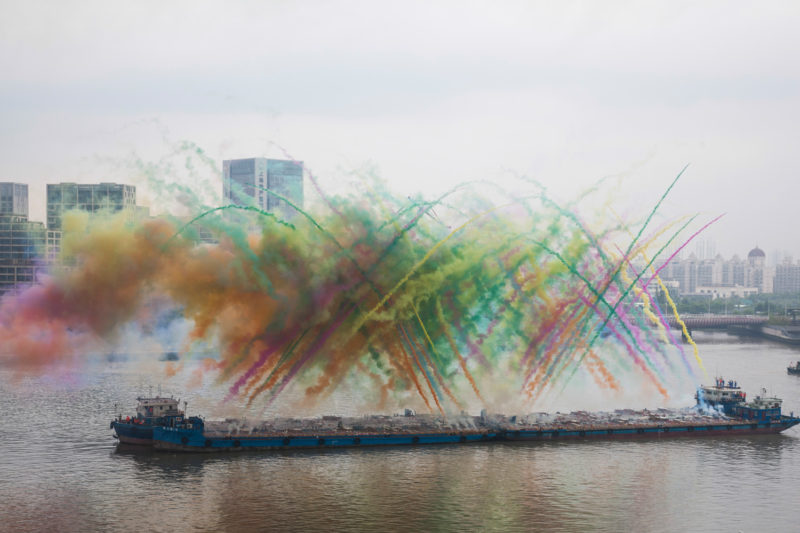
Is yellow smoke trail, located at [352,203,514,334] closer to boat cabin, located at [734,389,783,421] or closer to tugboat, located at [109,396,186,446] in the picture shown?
tugboat, located at [109,396,186,446]

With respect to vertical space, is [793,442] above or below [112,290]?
below

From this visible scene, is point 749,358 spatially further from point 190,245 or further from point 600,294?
point 190,245

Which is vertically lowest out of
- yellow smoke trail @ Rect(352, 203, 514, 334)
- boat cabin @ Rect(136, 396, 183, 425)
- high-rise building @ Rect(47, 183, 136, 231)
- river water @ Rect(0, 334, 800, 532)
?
river water @ Rect(0, 334, 800, 532)

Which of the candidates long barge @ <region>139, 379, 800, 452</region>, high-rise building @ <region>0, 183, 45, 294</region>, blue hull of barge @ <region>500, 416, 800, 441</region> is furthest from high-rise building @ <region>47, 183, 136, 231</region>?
blue hull of barge @ <region>500, 416, 800, 441</region>

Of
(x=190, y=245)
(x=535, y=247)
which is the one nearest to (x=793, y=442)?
(x=535, y=247)

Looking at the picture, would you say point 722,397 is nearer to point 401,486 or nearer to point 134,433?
point 401,486

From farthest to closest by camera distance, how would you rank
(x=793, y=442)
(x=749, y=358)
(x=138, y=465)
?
(x=749, y=358) < (x=793, y=442) < (x=138, y=465)
